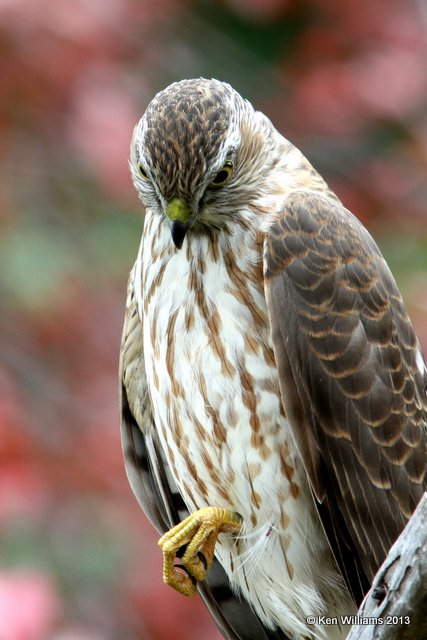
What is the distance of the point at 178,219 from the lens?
383 centimetres

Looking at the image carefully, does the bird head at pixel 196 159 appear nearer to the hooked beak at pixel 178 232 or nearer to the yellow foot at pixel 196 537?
the hooked beak at pixel 178 232

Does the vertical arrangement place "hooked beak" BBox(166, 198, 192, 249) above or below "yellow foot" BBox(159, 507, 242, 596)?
above

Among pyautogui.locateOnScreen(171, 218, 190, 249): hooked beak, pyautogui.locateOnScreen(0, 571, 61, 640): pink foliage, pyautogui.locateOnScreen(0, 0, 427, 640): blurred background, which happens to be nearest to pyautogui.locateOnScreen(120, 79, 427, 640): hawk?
pyautogui.locateOnScreen(171, 218, 190, 249): hooked beak

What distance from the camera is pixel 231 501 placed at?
398cm

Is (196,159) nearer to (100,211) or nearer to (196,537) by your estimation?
(196,537)

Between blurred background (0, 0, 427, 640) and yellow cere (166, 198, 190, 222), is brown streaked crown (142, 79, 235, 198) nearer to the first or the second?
yellow cere (166, 198, 190, 222)

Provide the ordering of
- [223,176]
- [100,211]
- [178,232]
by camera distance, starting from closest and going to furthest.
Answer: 1. [178,232]
2. [223,176]
3. [100,211]

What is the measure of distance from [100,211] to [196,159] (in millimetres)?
2545

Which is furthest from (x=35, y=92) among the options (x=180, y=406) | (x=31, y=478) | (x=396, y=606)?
(x=396, y=606)

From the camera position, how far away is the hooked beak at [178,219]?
381 centimetres

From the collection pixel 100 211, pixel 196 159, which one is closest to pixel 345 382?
pixel 196 159

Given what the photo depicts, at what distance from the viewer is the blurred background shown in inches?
223

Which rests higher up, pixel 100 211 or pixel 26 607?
pixel 100 211

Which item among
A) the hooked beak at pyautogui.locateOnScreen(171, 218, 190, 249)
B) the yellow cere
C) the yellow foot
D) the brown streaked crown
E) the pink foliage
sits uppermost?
the brown streaked crown
